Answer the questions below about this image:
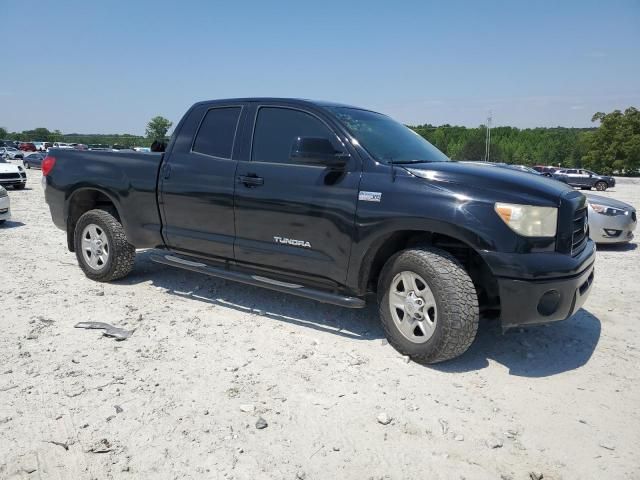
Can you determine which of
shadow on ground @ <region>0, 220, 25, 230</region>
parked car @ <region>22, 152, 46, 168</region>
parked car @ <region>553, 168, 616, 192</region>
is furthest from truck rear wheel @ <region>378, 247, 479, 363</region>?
parked car @ <region>22, 152, 46, 168</region>

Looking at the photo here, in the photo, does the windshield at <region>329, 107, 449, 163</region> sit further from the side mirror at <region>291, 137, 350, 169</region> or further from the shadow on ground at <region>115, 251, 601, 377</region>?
the shadow on ground at <region>115, 251, 601, 377</region>

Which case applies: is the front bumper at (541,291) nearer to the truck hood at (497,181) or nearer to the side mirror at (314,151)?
the truck hood at (497,181)

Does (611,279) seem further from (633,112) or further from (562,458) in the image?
(633,112)

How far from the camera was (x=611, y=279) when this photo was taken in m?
6.36

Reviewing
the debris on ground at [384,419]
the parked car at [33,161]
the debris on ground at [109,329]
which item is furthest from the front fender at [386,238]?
the parked car at [33,161]

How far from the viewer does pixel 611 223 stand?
8.55 meters

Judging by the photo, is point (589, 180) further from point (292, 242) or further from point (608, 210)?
point (292, 242)

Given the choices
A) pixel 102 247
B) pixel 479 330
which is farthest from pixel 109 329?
pixel 479 330

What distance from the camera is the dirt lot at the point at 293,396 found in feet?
8.44

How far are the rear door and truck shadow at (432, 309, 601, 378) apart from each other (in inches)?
90.1

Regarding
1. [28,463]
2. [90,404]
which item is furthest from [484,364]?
[28,463]

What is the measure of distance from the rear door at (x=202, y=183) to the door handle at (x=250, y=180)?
0.12 m

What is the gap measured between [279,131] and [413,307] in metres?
1.91

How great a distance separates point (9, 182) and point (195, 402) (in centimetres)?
1773
